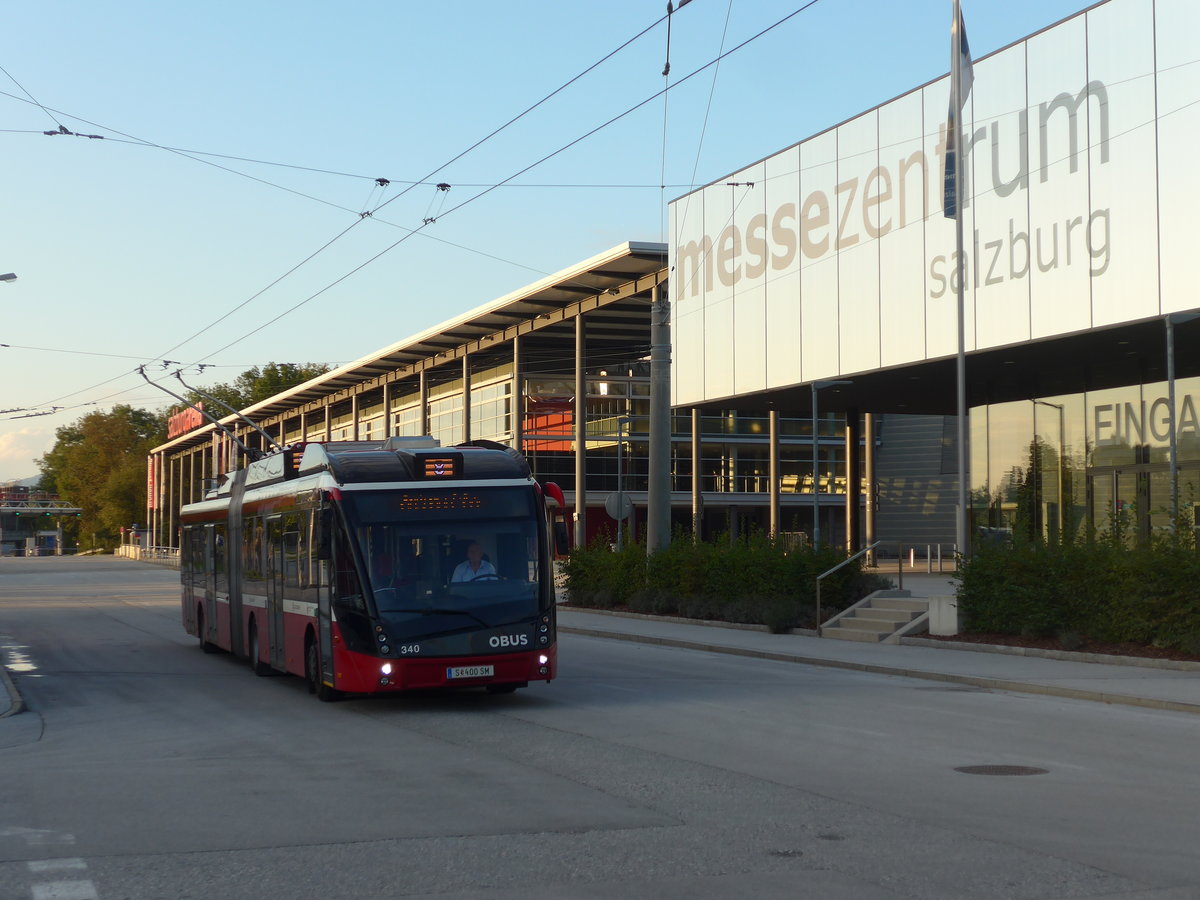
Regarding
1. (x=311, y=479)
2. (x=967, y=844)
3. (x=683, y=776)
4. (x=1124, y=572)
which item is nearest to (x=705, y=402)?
(x=1124, y=572)

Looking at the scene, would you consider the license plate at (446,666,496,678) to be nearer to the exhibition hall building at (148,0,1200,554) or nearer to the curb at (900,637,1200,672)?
the curb at (900,637,1200,672)

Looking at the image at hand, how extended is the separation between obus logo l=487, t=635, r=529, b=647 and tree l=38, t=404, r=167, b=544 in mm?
141249

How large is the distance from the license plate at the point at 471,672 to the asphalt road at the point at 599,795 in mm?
404

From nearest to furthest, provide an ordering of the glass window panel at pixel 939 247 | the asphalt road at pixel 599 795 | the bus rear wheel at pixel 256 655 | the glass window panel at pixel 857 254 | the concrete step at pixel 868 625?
the asphalt road at pixel 599 795 < the bus rear wheel at pixel 256 655 < the concrete step at pixel 868 625 < the glass window panel at pixel 939 247 < the glass window panel at pixel 857 254

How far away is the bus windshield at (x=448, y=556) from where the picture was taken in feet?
47.3

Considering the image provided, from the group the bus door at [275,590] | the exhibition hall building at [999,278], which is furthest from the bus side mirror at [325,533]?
the exhibition hall building at [999,278]

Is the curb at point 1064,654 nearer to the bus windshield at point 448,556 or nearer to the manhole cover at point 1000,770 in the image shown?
the manhole cover at point 1000,770

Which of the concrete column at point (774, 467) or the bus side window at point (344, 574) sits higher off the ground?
the concrete column at point (774, 467)

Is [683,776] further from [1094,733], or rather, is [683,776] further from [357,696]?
[357,696]

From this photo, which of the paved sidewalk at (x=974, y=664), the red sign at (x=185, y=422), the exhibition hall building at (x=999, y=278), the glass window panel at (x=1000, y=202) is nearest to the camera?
the paved sidewalk at (x=974, y=664)

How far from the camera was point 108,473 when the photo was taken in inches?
6245

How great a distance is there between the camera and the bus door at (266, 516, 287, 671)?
17641 millimetres

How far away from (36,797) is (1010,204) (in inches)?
861

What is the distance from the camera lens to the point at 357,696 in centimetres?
1636
